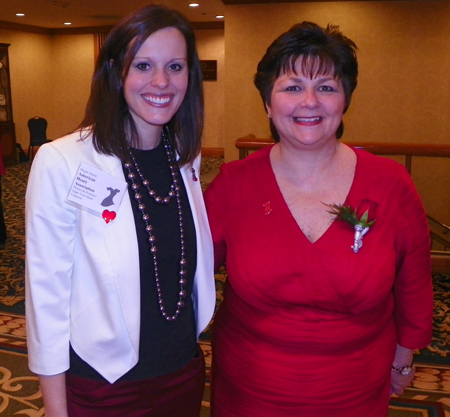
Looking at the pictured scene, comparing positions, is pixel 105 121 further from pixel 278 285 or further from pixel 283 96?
pixel 278 285

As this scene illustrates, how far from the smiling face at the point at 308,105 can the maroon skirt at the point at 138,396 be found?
0.75 metres

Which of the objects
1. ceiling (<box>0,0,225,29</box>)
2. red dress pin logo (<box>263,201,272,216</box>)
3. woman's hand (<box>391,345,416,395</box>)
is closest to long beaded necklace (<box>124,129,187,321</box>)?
red dress pin logo (<box>263,201,272,216</box>)

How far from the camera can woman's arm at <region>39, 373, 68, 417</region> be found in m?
1.34

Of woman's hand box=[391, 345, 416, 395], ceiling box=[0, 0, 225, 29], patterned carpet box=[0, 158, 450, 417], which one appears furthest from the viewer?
ceiling box=[0, 0, 225, 29]

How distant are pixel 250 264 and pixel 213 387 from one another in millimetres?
493

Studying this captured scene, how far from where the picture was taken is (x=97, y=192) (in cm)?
127

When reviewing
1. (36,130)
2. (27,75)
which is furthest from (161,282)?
(27,75)

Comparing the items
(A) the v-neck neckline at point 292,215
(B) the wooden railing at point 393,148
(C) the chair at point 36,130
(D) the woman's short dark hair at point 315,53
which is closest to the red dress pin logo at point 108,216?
(A) the v-neck neckline at point 292,215

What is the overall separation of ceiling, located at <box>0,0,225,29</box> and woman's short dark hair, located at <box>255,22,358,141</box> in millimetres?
7240

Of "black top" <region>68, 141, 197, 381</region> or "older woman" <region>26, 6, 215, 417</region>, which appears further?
"black top" <region>68, 141, 197, 381</region>

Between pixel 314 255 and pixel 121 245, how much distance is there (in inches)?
22.2

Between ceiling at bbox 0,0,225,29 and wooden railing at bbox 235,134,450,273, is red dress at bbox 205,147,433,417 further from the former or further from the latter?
ceiling at bbox 0,0,225,29

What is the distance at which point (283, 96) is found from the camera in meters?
1.60

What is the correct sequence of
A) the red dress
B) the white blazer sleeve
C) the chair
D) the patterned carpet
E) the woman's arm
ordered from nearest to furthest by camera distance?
the white blazer sleeve < the woman's arm < the red dress < the patterned carpet < the chair
